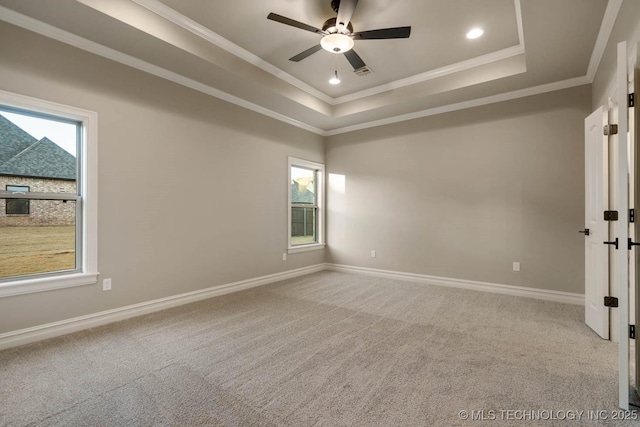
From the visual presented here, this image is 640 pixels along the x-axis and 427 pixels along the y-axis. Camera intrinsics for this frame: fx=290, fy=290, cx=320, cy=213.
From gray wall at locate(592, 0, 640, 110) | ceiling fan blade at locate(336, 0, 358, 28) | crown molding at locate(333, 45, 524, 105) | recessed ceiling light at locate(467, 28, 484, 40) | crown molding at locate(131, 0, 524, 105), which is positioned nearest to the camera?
gray wall at locate(592, 0, 640, 110)

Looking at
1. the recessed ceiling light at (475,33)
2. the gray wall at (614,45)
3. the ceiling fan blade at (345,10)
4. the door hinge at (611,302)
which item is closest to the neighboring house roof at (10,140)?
the ceiling fan blade at (345,10)

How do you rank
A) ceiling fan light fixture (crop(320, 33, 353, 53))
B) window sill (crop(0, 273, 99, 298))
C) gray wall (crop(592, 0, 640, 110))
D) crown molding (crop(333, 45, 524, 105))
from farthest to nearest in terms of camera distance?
crown molding (crop(333, 45, 524, 105)) < ceiling fan light fixture (crop(320, 33, 353, 53)) < window sill (crop(0, 273, 99, 298)) < gray wall (crop(592, 0, 640, 110))

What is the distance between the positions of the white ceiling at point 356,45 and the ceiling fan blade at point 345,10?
409 mm

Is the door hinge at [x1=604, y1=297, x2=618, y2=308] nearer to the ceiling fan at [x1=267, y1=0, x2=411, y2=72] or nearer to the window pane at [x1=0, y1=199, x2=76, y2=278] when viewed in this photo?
the ceiling fan at [x1=267, y1=0, x2=411, y2=72]

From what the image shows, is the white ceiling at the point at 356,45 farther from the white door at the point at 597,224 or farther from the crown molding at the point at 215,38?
the white door at the point at 597,224

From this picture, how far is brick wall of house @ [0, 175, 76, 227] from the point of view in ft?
8.41

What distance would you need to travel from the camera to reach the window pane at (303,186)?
5.52 metres

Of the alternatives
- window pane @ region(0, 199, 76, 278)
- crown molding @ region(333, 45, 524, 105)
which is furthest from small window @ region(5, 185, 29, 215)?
crown molding @ region(333, 45, 524, 105)

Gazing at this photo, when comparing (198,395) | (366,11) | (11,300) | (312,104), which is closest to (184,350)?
(198,395)

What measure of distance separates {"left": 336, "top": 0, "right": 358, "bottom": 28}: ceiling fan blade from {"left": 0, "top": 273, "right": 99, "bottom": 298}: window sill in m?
3.40

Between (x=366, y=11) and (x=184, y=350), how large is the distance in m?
3.59

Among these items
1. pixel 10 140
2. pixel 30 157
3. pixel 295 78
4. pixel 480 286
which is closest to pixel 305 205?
pixel 295 78

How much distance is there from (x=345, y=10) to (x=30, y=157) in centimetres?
314

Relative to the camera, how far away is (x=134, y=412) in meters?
1.68
